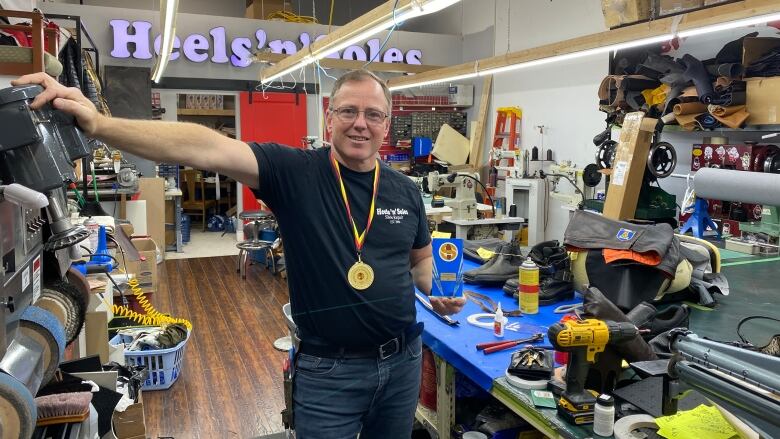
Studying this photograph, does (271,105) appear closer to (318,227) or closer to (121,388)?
(121,388)

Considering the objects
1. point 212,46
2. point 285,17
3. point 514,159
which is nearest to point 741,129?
point 514,159

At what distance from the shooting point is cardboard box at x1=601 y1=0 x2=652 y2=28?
257 cm

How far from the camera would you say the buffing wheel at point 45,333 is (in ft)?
4.30

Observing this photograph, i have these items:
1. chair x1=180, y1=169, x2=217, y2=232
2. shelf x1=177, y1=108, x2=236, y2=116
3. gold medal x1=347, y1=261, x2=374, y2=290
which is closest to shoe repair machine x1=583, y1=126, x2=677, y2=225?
gold medal x1=347, y1=261, x2=374, y2=290

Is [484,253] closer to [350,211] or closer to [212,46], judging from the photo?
[350,211]

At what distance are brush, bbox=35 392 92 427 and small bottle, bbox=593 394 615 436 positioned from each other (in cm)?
132

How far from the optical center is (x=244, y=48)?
8.77 meters

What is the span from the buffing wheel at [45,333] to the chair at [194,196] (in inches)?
355

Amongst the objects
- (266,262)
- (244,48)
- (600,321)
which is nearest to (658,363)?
(600,321)

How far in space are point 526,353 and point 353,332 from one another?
72 centimetres

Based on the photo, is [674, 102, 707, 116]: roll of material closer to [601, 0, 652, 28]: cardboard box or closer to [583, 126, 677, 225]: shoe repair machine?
[583, 126, 677, 225]: shoe repair machine

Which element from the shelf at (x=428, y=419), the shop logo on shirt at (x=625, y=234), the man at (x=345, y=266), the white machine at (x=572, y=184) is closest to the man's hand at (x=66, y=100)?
the man at (x=345, y=266)

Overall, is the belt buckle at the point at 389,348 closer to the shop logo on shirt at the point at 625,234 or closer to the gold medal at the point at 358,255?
the gold medal at the point at 358,255

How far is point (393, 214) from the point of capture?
70.2 inches
